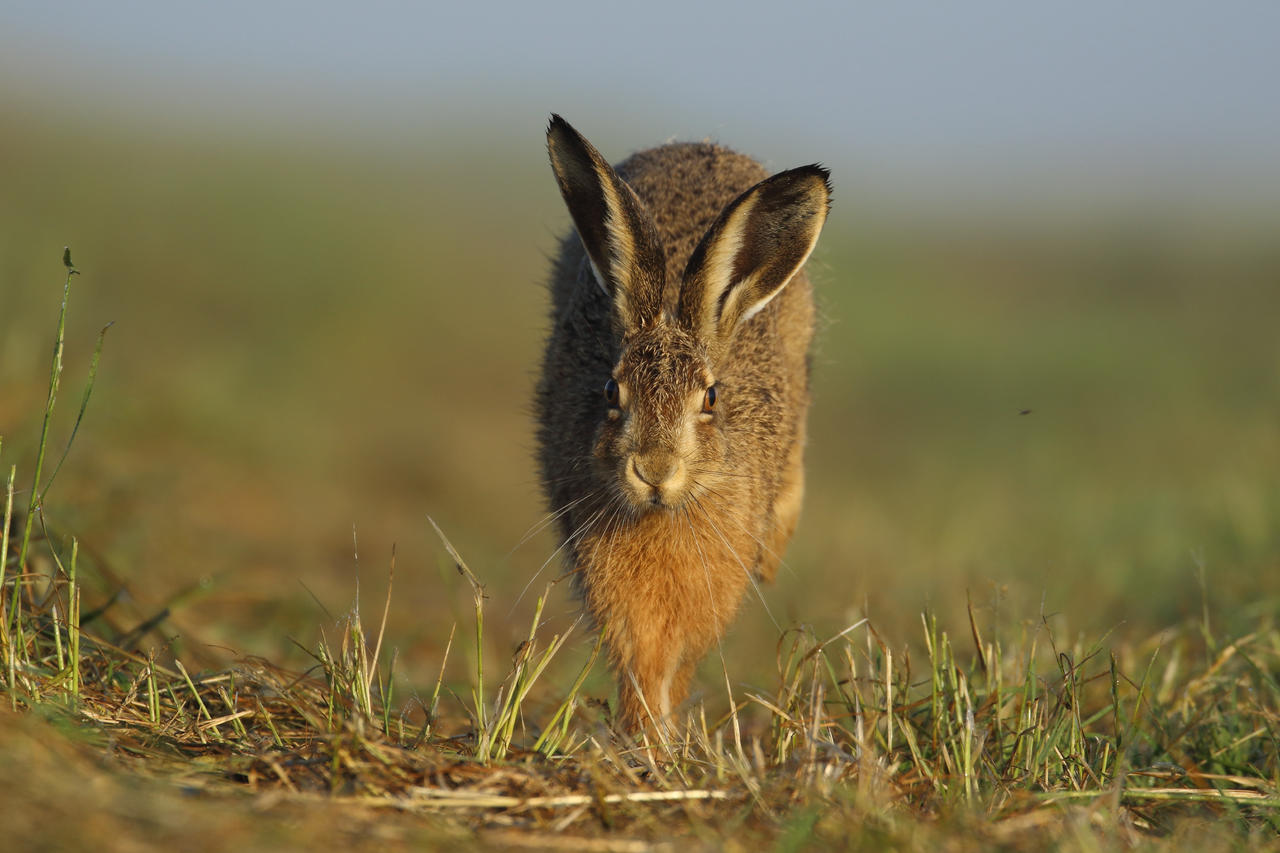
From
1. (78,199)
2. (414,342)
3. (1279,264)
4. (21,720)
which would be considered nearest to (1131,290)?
(1279,264)

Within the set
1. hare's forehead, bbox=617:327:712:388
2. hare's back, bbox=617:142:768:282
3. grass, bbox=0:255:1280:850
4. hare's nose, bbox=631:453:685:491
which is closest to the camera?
grass, bbox=0:255:1280:850

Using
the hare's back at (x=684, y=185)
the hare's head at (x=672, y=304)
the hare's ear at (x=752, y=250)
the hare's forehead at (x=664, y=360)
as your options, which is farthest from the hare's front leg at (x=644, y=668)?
the hare's back at (x=684, y=185)

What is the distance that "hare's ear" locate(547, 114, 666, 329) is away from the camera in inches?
171

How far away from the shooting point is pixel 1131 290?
75.8 feet

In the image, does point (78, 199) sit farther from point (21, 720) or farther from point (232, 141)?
point (21, 720)

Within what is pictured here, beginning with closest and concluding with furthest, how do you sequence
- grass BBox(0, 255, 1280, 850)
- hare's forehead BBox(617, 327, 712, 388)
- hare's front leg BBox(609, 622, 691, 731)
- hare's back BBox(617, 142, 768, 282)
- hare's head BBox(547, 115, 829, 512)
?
grass BBox(0, 255, 1280, 850) → hare's head BBox(547, 115, 829, 512) → hare's forehead BBox(617, 327, 712, 388) → hare's front leg BBox(609, 622, 691, 731) → hare's back BBox(617, 142, 768, 282)

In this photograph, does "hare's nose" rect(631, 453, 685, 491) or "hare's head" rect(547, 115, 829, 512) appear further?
"hare's head" rect(547, 115, 829, 512)

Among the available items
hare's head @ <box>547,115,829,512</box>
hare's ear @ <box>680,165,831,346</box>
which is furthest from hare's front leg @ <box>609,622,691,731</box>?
hare's ear @ <box>680,165,831,346</box>

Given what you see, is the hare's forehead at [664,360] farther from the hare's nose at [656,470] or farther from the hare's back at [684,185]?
the hare's back at [684,185]

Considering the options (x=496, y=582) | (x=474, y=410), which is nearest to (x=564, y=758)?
(x=496, y=582)

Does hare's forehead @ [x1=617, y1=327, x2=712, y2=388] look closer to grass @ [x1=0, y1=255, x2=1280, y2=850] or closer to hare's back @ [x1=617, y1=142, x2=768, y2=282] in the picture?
hare's back @ [x1=617, y1=142, x2=768, y2=282]

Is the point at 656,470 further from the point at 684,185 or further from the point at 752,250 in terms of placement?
the point at 684,185

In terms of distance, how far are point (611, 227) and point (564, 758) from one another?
210 centimetres

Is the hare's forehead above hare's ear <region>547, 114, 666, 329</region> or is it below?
below
